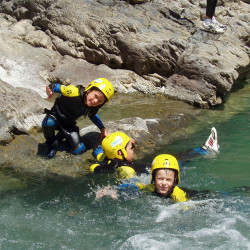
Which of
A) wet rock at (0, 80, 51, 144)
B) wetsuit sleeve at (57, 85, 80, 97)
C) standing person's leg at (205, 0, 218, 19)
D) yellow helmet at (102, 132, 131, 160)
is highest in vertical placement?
standing person's leg at (205, 0, 218, 19)

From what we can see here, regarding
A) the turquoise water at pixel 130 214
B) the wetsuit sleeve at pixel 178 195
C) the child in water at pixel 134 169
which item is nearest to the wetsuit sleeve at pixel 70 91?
the child in water at pixel 134 169

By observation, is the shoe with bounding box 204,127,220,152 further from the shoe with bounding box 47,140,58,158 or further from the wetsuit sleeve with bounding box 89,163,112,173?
the shoe with bounding box 47,140,58,158

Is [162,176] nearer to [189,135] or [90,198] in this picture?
[90,198]

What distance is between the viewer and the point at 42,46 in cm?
1180

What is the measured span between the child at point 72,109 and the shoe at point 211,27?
261 inches

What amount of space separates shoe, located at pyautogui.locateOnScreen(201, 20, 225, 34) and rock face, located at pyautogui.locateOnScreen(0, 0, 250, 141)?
0.21 metres

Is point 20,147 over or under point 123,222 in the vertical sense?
under

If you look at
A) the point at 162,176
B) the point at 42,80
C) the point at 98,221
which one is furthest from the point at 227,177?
the point at 42,80

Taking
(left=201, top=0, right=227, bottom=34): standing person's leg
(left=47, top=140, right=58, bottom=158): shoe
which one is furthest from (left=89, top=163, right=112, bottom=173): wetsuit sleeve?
(left=201, top=0, right=227, bottom=34): standing person's leg

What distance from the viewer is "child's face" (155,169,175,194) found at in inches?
196

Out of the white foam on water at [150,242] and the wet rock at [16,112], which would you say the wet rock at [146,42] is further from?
the white foam on water at [150,242]

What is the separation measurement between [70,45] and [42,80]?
189cm

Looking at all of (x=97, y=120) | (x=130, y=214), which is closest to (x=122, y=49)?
(x=97, y=120)

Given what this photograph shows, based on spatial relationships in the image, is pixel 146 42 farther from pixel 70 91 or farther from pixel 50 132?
pixel 50 132
